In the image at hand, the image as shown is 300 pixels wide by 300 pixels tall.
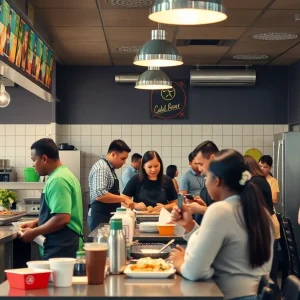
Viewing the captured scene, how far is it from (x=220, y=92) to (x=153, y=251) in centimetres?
717

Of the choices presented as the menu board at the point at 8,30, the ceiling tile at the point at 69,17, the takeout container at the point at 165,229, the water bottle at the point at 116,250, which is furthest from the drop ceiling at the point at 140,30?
the water bottle at the point at 116,250

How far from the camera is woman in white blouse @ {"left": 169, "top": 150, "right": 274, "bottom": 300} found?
3113 millimetres

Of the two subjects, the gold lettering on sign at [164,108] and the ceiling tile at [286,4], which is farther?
the gold lettering on sign at [164,108]

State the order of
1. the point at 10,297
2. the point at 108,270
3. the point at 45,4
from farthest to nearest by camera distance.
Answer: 1. the point at 45,4
2. the point at 108,270
3. the point at 10,297

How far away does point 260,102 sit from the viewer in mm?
11062

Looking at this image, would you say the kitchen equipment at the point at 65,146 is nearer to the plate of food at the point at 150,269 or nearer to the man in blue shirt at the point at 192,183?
the man in blue shirt at the point at 192,183

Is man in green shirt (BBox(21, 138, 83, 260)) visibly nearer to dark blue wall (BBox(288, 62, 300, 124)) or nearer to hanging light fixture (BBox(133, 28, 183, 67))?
hanging light fixture (BBox(133, 28, 183, 67))

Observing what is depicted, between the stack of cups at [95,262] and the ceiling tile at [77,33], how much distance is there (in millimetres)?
5181

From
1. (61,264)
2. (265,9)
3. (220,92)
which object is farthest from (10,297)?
(220,92)

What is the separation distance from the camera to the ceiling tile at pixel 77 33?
8.17m

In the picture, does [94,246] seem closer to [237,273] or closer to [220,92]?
[237,273]

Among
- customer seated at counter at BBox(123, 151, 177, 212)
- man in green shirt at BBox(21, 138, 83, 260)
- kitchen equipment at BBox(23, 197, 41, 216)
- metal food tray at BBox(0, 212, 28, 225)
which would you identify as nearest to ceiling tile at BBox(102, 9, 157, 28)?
customer seated at counter at BBox(123, 151, 177, 212)

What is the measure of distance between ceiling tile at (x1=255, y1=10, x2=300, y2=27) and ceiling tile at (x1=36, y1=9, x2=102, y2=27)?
1793mm

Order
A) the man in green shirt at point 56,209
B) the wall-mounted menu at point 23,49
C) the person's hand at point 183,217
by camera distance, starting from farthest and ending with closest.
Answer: the wall-mounted menu at point 23,49, the man in green shirt at point 56,209, the person's hand at point 183,217
